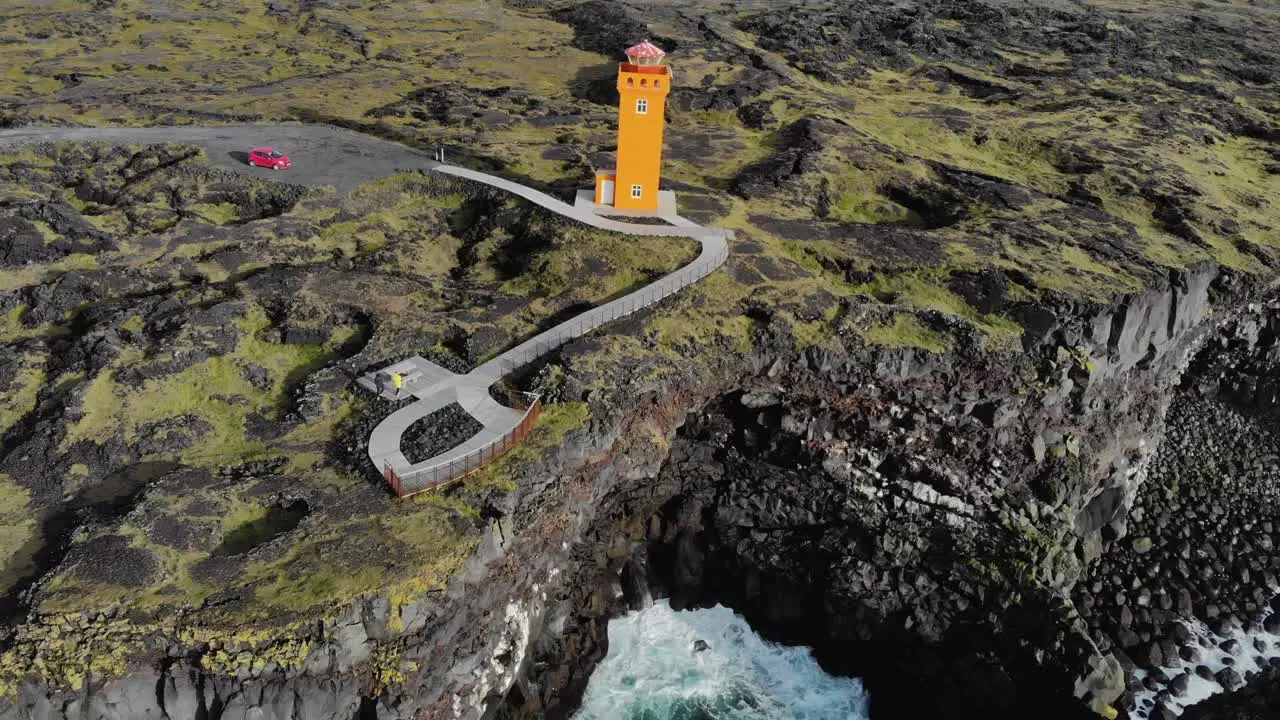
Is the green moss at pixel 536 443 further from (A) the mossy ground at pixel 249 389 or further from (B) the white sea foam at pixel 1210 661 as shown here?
(B) the white sea foam at pixel 1210 661

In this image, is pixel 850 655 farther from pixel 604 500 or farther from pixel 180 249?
pixel 180 249

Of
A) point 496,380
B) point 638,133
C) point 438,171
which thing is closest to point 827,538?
point 496,380

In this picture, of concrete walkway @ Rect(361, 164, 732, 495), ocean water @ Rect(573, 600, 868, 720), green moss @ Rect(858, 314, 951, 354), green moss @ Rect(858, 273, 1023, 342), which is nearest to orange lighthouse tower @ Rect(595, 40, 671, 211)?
concrete walkway @ Rect(361, 164, 732, 495)

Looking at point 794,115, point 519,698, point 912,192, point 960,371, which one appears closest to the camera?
point 519,698

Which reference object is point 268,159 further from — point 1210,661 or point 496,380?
point 1210,661

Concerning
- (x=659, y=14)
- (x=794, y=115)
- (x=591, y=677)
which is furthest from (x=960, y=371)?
(x=659, y=14)

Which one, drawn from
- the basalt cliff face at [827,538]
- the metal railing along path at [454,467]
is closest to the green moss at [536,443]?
the metal railing along path at [454,467]
